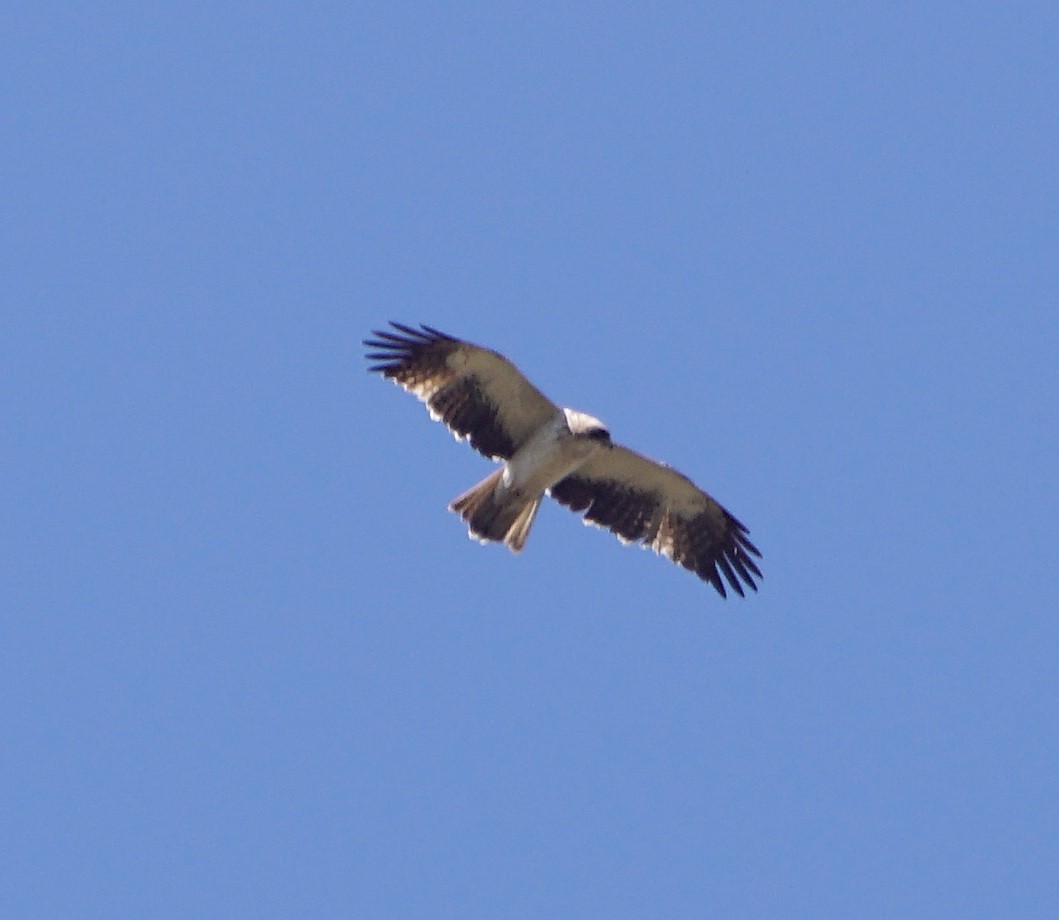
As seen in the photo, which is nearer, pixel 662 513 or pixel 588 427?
pixel 588 427

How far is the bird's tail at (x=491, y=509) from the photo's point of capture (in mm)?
19094

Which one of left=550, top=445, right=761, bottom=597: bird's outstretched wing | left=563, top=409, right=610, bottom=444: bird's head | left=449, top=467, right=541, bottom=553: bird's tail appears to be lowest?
left=449, top=467, right=541, bottom=553: bird's tail

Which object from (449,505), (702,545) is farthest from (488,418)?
(702,545)

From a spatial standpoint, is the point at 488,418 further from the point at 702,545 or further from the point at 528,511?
the point at 702,545

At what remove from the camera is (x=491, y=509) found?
19094mm

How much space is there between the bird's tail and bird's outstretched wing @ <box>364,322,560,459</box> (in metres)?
0.30

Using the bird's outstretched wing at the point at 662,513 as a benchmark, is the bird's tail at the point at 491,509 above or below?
below

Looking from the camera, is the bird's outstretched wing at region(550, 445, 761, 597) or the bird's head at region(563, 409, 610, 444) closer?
the bird's head at region(563, 409, 610, 444)

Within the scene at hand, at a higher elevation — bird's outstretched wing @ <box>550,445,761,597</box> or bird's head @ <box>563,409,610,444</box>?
bird's outstretched wing @ <box>550,445,761,597</box>

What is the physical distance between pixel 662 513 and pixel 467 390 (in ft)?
7.52

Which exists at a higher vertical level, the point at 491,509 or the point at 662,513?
the point at 662,513

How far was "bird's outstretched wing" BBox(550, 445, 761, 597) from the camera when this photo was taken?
19781mm

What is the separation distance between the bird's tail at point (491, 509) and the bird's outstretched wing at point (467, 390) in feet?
0.97

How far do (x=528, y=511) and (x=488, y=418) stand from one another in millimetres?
871
